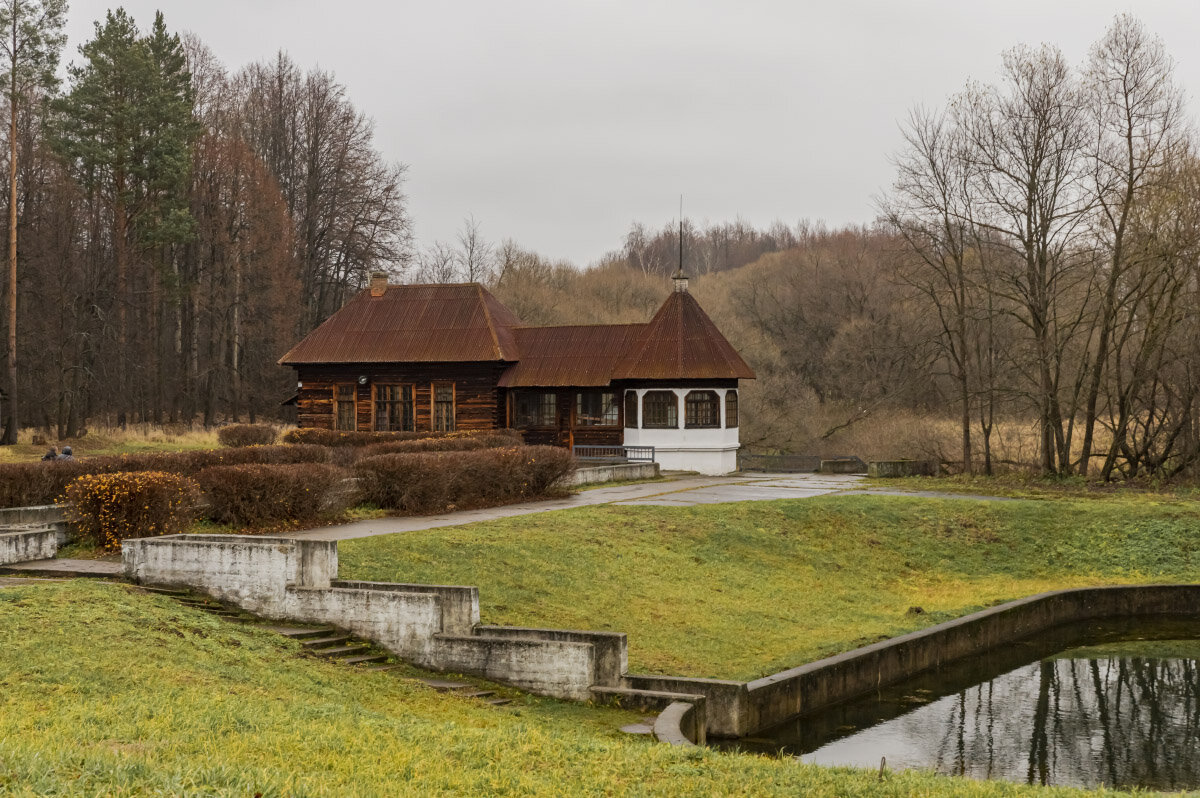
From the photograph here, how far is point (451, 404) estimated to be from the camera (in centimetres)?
4041

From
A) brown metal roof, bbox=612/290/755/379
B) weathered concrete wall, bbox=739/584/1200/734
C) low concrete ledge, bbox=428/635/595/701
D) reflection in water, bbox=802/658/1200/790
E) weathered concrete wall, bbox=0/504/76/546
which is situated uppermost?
brown metal roof, bbox=612/290/755/379

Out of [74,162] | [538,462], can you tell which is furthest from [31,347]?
[538,462]

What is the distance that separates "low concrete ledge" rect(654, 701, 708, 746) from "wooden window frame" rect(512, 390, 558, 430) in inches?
1085

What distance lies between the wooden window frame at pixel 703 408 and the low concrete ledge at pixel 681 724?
2601 cm

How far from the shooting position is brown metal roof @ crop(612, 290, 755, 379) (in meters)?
38.4

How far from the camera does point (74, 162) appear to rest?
4809 centimetres

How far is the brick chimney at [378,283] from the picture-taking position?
4394cm

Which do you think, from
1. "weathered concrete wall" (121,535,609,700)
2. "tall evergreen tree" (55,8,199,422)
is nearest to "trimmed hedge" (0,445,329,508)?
"weathered concrete wall" (121,535,609,700)

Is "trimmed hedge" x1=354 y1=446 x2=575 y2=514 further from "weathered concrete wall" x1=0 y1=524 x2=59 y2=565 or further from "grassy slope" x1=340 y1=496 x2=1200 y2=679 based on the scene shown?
"weathered concrete wall" x1=0 y1=524 x2=59 y2=565

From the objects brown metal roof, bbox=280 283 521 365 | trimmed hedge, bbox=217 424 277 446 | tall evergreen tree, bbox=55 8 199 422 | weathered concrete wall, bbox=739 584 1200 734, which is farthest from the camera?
tall evergreen tree, bbox=55 8 199 422

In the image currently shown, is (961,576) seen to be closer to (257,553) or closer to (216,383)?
(257,553)

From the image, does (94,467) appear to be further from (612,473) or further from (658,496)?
(612,473)

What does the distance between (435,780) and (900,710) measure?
367 inches

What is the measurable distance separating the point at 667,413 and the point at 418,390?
8.94 metres
